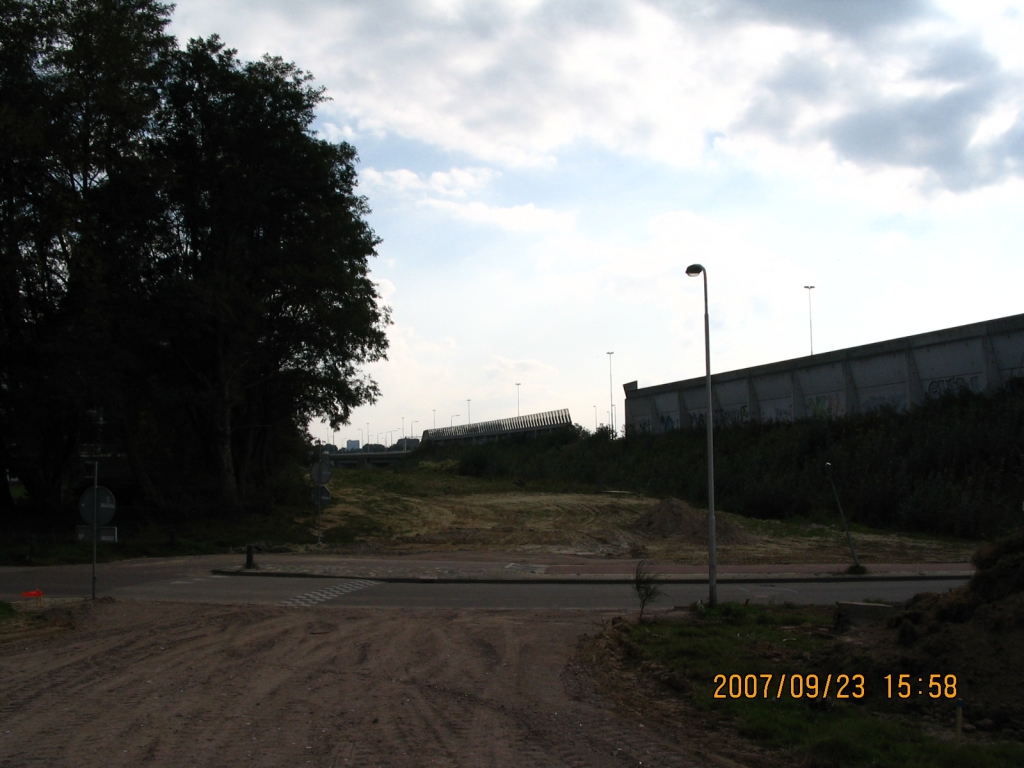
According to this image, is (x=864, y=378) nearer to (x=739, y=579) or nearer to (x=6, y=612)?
(x=739, y=579)

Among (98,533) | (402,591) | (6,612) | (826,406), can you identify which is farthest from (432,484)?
(6,612)

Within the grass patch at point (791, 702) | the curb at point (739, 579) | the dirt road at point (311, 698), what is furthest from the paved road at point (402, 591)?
the grass patch at point (791, 702)

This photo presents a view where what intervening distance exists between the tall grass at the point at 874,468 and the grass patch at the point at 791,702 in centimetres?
2407

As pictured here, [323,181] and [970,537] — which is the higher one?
[323,181]

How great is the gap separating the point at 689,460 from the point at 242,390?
29347 millimetres

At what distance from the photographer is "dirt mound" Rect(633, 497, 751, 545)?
3284cm

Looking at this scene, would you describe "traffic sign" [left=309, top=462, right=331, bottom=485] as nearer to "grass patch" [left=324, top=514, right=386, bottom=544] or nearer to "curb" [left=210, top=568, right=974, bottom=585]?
"grass patch" [left=324, top=514, right=386, bottom=544]

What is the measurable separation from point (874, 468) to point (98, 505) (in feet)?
113

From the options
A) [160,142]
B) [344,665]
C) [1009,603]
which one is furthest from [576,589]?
[160,142]

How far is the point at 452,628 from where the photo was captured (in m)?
13.9

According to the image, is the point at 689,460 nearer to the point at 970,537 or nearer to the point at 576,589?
the point at 970,537

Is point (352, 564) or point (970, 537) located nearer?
point (352, 564)

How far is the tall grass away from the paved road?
14.9 m

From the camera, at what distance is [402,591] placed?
1989cm
